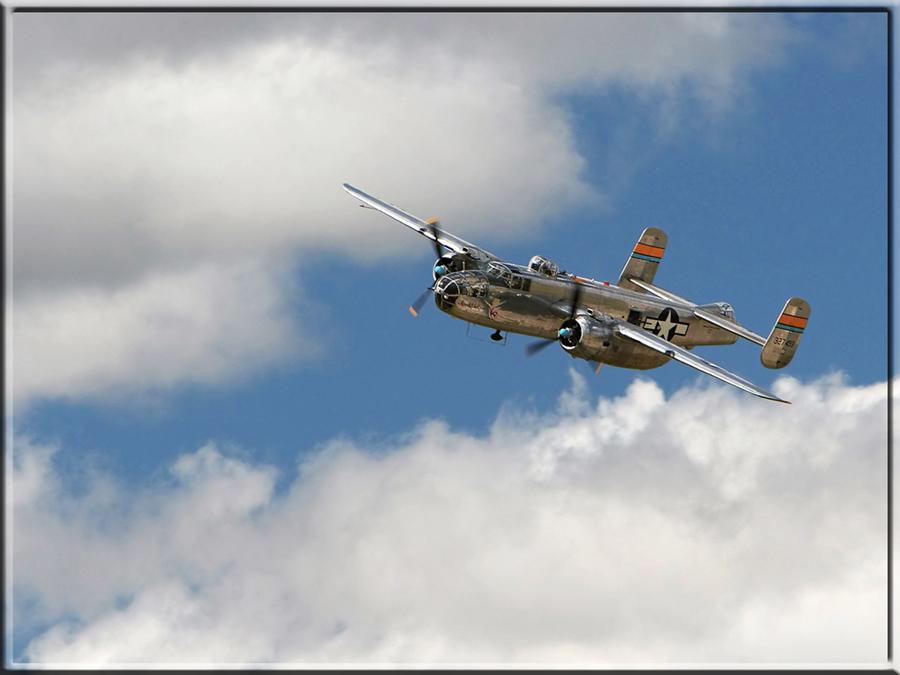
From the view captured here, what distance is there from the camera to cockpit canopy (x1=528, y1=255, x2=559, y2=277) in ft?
165

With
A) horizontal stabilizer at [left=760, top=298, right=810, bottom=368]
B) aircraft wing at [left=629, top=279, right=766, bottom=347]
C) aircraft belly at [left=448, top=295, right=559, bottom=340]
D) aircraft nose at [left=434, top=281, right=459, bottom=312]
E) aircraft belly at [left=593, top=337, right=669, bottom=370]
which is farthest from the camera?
aircraft wing at [left=629, top=279, right=766, bottom=347]

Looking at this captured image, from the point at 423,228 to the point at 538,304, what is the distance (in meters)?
8.79

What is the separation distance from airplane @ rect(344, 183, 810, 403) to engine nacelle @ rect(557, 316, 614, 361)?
0.14ft

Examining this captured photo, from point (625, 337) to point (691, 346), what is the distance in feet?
32.1

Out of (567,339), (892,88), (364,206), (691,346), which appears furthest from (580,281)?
(892,88)

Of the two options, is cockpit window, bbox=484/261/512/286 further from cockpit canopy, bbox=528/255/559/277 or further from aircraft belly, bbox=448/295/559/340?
cockpit canopy, bbox=528/255/559/277

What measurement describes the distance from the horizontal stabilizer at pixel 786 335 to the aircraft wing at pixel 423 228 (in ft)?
43.9

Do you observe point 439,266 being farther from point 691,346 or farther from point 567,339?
point 691,346

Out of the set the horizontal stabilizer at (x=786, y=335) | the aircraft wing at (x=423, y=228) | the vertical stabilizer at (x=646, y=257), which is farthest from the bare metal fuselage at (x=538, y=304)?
the vertical stabilizer at (x=646, y=257)

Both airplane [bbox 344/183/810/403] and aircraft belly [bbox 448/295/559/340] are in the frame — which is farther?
aircraft belly [bbox 448/295/559/340]

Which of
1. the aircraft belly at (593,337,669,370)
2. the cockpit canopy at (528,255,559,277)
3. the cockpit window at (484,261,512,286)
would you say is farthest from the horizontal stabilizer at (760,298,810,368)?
the cockpit window at (484,261,512,286)

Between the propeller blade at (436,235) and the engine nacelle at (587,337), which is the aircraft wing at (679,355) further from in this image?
the propeller blade at (436,235)

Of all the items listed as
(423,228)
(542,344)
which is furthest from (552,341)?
Answer: (423,228)

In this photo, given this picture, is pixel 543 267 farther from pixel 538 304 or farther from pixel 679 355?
pixel 679 355
